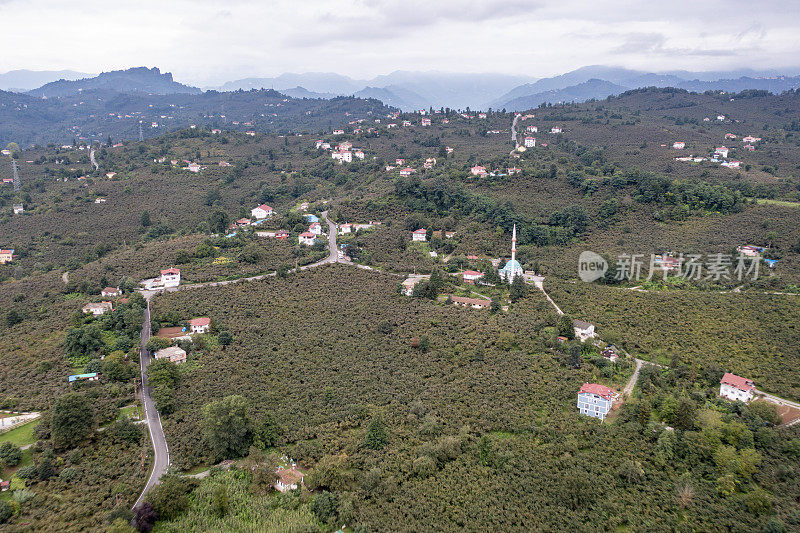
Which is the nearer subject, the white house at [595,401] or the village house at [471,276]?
the white house at [595,401]

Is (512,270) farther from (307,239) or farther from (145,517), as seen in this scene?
(145,517)

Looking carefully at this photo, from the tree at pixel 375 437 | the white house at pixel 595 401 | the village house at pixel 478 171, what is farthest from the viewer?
the village house at pixel 478 171

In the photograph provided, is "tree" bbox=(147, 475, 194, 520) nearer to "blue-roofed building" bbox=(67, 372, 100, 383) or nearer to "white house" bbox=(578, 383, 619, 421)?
"blue-roofed building" bbox=(67, 372, 100, 383)

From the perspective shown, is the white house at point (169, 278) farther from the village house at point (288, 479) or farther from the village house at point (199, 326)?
the village house at point (288, 479)

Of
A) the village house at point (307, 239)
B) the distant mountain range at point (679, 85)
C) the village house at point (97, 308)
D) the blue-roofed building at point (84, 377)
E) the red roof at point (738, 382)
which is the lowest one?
the blue-roofed building at point (84, 377)

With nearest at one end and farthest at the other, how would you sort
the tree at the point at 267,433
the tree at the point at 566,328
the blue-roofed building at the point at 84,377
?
the tree at the point at 267,433 < the blue-roofed building at the point at 84,377 < the tree at the point at 566,328

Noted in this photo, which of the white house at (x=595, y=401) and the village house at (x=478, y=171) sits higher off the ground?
the village house at (x=478, y=171)

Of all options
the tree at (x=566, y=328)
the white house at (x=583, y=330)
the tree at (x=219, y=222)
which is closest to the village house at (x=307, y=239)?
the tree at (x=219, y=222)
